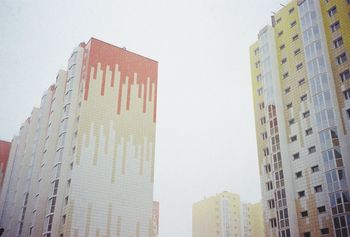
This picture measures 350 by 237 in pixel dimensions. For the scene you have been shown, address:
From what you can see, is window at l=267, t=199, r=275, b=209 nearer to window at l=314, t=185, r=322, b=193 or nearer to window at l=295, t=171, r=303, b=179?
window at l=295, t=171, r=303, b=179

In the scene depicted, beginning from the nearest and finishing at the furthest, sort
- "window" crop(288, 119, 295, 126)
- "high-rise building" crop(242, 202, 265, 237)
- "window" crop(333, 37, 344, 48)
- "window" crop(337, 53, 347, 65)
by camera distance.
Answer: "window" crop(337, 53, 347, 65)
"window" crop(333, 37, 344, 48)
"window" crop(288, 119, 295, 126)
"high-rise building" crop(242, 202, 265, 237)

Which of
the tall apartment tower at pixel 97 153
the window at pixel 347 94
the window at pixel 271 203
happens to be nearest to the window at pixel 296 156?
the window at pixel 271 203

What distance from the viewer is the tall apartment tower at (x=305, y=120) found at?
4238 cm

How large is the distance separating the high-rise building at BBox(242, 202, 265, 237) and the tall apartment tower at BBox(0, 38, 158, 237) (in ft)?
257

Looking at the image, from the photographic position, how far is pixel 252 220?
130500mm

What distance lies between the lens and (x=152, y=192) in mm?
58406

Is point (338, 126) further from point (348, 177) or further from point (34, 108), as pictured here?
point (34, 108)

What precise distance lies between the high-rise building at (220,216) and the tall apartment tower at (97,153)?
6980cm

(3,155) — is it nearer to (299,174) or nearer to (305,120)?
(299,174)

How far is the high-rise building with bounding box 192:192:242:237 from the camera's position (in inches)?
4835

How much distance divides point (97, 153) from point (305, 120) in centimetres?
2864

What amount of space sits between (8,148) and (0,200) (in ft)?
58.5

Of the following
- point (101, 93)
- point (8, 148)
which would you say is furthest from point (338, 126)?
point (8, 148)

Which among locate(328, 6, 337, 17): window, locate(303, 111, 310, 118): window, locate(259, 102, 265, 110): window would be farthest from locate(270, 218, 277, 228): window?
locate(328, 6, 337, 17): window
